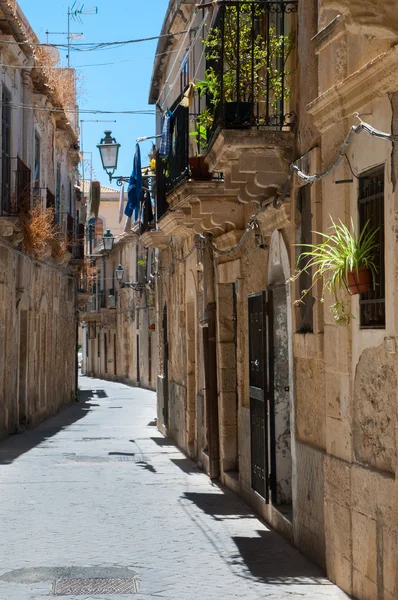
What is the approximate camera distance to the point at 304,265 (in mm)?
8945

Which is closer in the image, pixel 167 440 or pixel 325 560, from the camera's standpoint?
pixel 325 560

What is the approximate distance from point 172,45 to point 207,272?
7515mm

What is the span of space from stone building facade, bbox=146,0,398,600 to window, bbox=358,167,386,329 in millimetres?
16

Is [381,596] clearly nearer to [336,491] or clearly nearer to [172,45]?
[336,491]

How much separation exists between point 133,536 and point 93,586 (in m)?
2.02

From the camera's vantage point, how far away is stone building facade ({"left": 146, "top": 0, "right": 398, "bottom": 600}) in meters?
6.59

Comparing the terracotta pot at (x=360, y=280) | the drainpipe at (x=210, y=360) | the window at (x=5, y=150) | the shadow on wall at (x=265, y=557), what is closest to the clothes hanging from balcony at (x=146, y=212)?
the window at (x=5, y=150)

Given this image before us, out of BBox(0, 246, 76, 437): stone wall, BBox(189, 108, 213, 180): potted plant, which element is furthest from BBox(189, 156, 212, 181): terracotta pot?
BBox(0, 246, 76, 437): stone wall

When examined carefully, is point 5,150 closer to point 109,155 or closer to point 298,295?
point 109,155

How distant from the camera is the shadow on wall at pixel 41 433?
17.6 m

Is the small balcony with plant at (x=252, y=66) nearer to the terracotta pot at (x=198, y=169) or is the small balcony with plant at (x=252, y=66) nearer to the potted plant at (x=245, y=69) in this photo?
the potted plant at (x=245, y=69)

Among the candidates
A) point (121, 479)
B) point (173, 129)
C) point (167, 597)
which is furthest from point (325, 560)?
point (173, 129)

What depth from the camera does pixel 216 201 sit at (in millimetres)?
12617

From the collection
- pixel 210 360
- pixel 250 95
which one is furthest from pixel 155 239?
pixel 250 95
